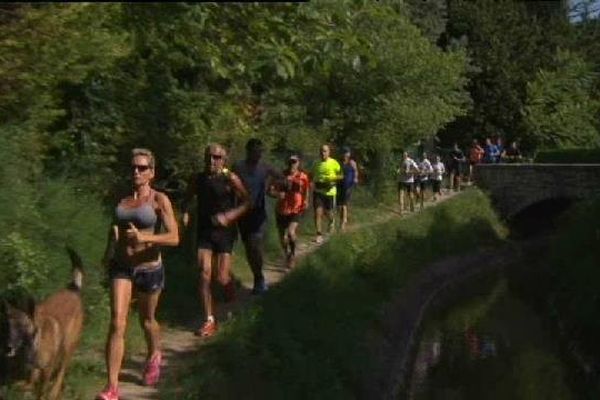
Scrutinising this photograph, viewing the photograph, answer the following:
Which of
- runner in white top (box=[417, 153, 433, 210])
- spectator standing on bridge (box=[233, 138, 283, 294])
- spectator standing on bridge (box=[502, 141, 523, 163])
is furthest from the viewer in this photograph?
spectator standing on bridge (box=[502, 141, 523, 163])

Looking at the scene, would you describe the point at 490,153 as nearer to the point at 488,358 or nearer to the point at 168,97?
the point at 488,358

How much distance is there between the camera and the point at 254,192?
40.4 feet

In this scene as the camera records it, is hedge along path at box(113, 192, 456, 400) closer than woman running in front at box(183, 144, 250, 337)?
Yes

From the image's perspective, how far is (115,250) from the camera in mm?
8586

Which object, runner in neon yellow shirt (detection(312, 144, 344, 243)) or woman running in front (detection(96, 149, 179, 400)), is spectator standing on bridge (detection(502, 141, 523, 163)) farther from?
woman running in front (detection(96, 149, 179, 400))

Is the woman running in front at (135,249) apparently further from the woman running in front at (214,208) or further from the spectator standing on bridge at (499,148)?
the spectator standing on bridge at (499,148)

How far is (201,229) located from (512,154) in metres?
35.9

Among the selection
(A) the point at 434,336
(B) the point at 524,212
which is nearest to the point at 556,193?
(B) the point at 524,212

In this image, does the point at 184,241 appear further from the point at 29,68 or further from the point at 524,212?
the point at 524,212

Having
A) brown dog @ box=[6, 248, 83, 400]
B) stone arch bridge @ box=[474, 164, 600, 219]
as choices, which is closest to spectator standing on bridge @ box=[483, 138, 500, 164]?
stone arch bridge @ box=[474, 164, 600, 219]

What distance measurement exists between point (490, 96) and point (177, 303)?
123 ft

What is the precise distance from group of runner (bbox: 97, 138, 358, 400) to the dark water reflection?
3528 millimetres

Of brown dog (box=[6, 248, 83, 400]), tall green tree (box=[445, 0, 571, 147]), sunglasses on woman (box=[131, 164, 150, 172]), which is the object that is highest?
tall green tree (box=[445, 0, 571, 147])

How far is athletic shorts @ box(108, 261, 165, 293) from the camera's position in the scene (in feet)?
28.1
